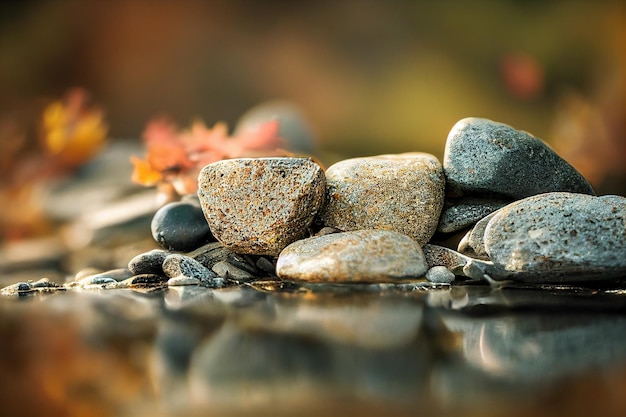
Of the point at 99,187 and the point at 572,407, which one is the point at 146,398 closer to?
the point at 572,407

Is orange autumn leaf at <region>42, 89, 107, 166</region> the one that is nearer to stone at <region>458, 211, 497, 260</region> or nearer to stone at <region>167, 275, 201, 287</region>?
stone at <region>167, 275, 201, 287</region>

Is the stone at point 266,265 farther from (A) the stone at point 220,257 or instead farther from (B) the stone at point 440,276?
(B) the stone at point 440,276

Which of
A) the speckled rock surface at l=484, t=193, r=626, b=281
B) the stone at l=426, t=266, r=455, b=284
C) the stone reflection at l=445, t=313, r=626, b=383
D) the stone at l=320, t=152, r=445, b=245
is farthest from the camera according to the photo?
the stone at l=320, t=152, r=445, b=245

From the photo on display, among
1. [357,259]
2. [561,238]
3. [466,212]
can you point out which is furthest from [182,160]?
[561,238]

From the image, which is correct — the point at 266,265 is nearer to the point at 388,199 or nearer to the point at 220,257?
the point at 220,257

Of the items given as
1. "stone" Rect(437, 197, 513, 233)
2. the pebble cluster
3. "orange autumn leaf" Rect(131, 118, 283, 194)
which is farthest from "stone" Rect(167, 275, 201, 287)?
"stone" Rect(437, 197, 513, 233)

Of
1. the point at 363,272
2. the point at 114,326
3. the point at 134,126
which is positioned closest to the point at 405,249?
the point at 363,272
